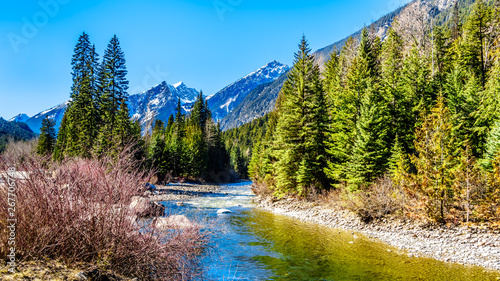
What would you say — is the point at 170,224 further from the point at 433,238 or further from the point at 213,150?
the point at 213,150

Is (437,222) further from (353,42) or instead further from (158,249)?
(353,42)

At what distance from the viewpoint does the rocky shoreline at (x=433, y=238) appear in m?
11.5

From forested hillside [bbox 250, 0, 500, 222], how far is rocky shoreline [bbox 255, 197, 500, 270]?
1.11 meters

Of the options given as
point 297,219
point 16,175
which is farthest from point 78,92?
point 16,175

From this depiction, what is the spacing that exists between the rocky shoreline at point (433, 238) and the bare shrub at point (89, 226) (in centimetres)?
1202

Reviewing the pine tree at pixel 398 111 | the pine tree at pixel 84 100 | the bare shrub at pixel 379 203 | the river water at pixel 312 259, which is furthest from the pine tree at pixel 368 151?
the pine tree at pixel 84 100

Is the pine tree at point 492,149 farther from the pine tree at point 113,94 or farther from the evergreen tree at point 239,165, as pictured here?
the evergreen tree at point 239,165

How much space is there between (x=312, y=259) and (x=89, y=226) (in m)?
9.85

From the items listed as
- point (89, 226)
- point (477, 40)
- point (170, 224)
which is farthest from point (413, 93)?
point (89, 226)

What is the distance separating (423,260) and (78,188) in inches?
530

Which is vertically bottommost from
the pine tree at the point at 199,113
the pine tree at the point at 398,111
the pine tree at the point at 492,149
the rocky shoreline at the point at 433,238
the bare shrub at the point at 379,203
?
the rocky shoreline at the point at 433,238

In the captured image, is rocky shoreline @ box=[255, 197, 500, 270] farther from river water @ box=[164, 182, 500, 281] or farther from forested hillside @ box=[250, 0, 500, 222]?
forested hillside @ box=[250, 0, 500, 222]

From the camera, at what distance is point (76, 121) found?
123 ft

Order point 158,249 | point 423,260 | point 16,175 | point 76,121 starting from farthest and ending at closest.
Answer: point 76,121 → point 423,260 → point 158,249 → point 16,175
